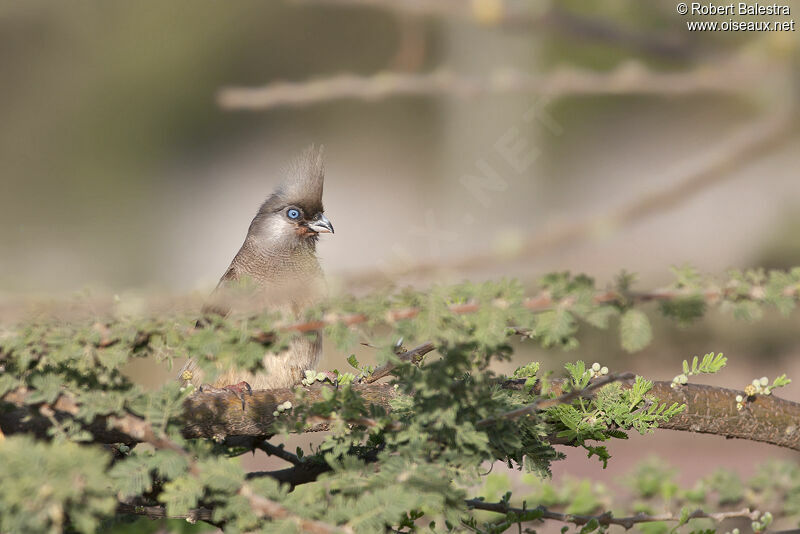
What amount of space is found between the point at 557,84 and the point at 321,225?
2128mm

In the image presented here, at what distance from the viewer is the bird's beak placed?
3025mm

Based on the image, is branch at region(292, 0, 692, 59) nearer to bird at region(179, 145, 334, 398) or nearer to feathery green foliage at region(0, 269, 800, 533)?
feathery green foliage at region(0, 269, 800, 533)

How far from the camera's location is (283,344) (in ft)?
3.64

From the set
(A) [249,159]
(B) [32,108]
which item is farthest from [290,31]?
(B) [32,108]

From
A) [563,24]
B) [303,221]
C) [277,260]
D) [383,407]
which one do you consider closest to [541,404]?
[383,407]

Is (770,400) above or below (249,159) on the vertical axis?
below

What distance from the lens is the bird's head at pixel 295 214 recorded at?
9.81 ft

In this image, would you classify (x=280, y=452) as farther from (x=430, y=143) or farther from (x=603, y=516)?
(x=430, y=143)

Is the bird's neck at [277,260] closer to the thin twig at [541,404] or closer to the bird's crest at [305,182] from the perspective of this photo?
the bird's crest at [305,182]

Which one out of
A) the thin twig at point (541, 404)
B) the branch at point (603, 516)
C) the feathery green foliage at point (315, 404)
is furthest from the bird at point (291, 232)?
the feathery green foliage at point (315, 404)

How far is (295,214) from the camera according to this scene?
3090mm

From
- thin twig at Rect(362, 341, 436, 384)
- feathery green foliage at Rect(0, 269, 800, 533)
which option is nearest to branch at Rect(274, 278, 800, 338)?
feathery green foliage at Rect(0, 269, 800, 533)

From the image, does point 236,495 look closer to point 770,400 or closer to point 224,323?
point 224,323

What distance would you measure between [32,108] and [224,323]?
805cm
